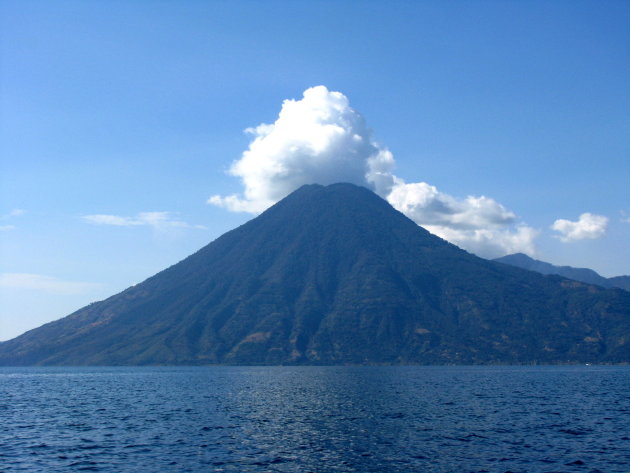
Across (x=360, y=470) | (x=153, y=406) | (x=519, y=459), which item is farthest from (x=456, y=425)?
(x=153, y=406)

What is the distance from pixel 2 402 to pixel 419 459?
101165 mm

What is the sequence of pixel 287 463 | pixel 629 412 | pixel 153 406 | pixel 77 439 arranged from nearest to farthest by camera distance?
pixel 287 463, pixel 77 439, pixel 629 412, pixel 153 406

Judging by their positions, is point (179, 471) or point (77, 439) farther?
point (77, 439)

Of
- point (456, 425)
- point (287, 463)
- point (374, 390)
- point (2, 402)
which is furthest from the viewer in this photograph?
point (374, 390)

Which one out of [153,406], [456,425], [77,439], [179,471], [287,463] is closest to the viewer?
[179,471]

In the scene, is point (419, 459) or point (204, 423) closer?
point (419, 459)

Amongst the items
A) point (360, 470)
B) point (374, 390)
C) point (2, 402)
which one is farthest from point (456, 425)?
point (2, 402)

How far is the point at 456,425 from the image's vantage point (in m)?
81.2

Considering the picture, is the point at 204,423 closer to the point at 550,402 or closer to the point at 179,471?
the point at 179,471

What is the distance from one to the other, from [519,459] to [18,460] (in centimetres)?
4830

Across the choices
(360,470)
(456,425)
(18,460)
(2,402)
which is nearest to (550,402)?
(456,425)

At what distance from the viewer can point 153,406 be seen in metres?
112

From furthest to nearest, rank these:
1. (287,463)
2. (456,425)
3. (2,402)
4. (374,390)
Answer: (374,390) < (2,402) < (456,425) < (287,463)

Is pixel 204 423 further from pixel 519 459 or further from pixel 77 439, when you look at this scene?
pixel 519 459
